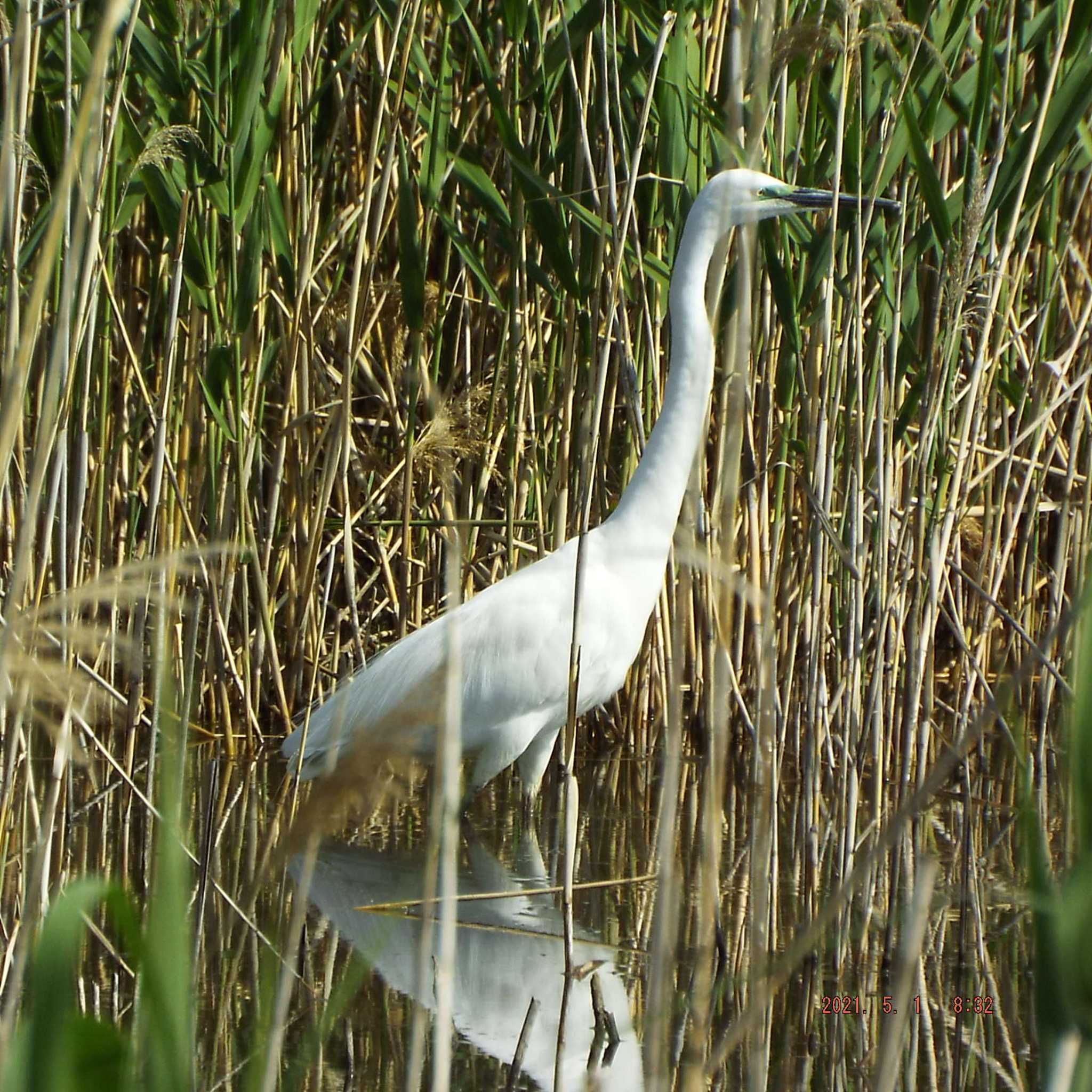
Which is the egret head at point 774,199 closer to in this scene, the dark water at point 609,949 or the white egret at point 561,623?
the white egret at point 561,623

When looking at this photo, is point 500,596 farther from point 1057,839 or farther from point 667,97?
point 1057,839

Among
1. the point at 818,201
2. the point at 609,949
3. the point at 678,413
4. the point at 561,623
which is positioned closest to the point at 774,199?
the point at 818,201

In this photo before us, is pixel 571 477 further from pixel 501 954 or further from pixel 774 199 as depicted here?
pixel 501 954

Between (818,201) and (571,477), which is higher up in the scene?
(818,201)

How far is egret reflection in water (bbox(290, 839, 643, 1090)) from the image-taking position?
1.82 meters

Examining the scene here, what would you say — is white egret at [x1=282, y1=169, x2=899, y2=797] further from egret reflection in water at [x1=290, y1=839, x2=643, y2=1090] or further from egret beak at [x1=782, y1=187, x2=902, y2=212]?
egret reflection in water at [x1=290, y1=839, x2=643, y2=1090]

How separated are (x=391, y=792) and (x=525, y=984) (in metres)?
1.45

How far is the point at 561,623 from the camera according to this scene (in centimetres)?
287

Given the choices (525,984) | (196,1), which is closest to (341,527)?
(196,1)

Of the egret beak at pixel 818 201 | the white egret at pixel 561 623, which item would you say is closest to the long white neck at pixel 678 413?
the white egret at pixel 561 623

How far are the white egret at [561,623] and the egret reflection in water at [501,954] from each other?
25cm

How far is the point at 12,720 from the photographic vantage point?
5.02ft

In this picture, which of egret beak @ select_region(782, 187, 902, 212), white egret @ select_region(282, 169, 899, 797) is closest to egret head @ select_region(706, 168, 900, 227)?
egret beak @ select_region(782, 187, 902, 212)

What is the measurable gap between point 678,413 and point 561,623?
490 mm
